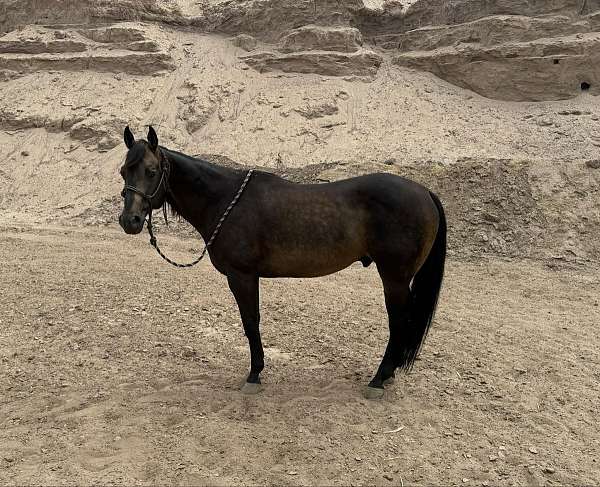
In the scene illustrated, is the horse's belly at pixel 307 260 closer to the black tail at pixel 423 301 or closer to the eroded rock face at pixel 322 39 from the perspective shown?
the black tail at pixel 423 301

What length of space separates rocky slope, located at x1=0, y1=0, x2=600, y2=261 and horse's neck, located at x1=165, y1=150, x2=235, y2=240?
26.1ft

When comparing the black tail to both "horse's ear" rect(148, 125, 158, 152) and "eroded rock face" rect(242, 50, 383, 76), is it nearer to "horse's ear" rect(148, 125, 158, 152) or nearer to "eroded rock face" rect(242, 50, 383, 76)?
"horse's ear" rect(148, 125, 158, 152)

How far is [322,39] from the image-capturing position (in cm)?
1908

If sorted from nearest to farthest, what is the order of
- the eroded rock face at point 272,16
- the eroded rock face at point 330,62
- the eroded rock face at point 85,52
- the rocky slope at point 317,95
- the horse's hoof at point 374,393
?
the horse's hoof at point 374,393, the rocky slope at point 317,95, the eroded rock face at point 330,62, the eroded rock face at point 85,52, the eroded rock face at point 272,16

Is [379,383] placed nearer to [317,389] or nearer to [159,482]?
[317,389]

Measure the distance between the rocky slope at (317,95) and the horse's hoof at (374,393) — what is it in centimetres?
733

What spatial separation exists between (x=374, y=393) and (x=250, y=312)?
53.4 inches

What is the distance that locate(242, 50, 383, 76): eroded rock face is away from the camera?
18.6m

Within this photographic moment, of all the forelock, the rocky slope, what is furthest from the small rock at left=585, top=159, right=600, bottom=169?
the forelock

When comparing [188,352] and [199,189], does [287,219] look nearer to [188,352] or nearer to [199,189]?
[199,189]

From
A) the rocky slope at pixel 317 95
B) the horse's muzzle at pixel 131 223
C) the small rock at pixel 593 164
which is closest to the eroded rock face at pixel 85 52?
the rocky slope at pixel 317 95

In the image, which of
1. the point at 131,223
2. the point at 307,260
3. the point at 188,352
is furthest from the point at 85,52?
the point at 307,260

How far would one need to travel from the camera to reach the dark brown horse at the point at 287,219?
4051 mm

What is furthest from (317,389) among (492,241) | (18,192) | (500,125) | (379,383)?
(18,192)
